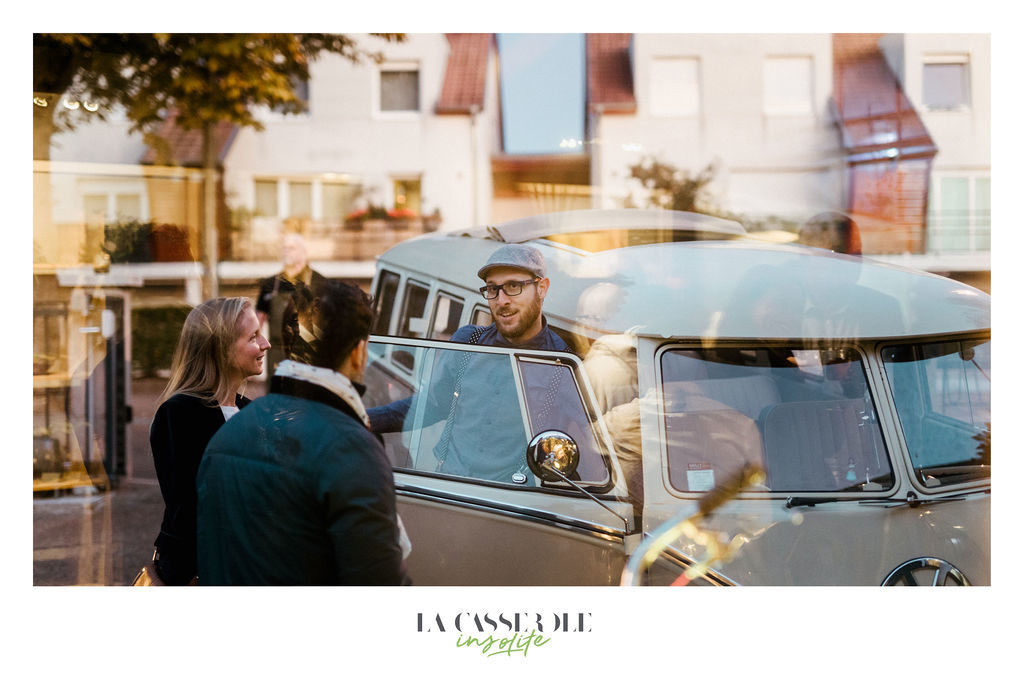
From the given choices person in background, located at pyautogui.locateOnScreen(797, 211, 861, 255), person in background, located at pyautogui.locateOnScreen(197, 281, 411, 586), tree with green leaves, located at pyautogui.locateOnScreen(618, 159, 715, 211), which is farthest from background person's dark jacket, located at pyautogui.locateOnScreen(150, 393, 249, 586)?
person in background, located at pyautogui.locateOnScreen(797, 211, 861, 255)

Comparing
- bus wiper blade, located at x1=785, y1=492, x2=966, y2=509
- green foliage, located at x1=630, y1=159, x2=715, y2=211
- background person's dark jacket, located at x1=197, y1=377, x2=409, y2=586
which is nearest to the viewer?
background person's dark jacket, located at x1=197, y1=377, x2=409, y2=586

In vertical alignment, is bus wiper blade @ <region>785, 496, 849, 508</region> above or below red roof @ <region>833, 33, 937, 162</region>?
below

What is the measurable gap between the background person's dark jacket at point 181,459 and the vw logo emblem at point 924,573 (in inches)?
81.5

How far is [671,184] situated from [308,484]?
58.2 inches

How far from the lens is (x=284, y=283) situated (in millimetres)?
2496

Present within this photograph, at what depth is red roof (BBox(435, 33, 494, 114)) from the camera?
2.53 meters

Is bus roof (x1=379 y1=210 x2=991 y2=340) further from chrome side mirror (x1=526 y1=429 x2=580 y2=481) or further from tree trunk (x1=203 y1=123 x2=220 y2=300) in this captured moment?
tree trunk (x1=203 y1=123 x2=220 y2=300)

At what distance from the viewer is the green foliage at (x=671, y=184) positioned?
249 centimetres

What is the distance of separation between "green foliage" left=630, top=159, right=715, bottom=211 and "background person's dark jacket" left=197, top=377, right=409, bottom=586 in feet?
3.91

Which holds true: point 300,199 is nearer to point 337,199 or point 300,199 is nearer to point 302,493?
point 337,199

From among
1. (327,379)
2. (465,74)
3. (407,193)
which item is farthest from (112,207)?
(465,74)

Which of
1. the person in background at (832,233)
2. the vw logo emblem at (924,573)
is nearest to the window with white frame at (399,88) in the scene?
the person in background at (832,233)
